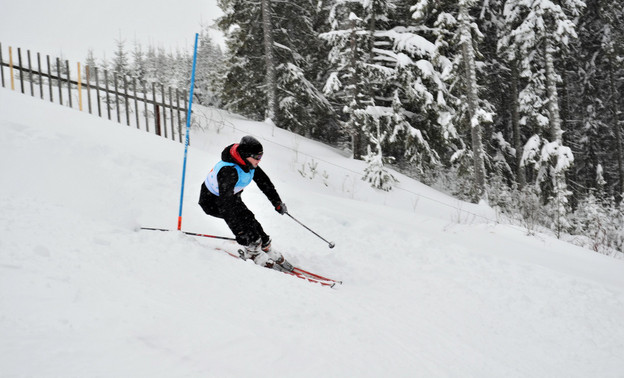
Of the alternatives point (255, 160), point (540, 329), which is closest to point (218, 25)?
point (255, 160)

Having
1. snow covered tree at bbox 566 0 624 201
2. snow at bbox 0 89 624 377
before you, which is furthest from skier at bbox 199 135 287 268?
snow covered tree at bbox 566 0 624 201

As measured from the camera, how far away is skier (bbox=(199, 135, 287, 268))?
14.8ft

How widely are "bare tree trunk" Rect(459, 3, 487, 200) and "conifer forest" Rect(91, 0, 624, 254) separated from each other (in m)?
0.04

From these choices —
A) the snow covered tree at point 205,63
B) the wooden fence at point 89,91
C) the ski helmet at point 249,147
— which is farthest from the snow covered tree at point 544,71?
the snow covered tree at point 205,63

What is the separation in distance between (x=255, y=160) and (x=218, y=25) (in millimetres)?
12404

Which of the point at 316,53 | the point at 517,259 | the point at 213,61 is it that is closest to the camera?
the point at 517,259

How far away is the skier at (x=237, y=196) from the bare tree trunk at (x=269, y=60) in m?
9.98

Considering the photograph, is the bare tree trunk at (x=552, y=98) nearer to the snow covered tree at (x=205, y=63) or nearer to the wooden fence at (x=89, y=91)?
the wooden fence at (x=89, y=91)

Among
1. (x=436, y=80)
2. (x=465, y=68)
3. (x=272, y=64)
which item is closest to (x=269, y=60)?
(x=272, y=64)

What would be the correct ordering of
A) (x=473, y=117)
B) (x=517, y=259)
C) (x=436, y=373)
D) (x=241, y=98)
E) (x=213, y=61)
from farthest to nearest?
1. (x=213, y=61)
2. (x=241, y=98)
3. (x=473, y=117)
4. (x=517, y=259)
5. (x=436, y=373)

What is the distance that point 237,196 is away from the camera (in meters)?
4.81

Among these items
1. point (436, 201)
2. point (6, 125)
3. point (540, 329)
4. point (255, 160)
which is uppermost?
point (255, 160)

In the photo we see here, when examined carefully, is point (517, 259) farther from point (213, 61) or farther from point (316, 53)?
Answer: point (213, 61)

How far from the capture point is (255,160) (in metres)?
4.65
